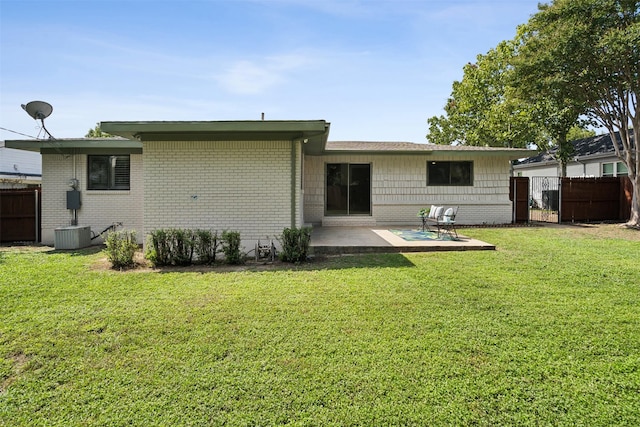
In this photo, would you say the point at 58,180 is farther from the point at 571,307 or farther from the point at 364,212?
the point at 571,307

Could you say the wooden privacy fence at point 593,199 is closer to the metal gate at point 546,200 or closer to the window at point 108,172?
the metal gate at point 546,200

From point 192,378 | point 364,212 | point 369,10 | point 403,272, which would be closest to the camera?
point 192,378

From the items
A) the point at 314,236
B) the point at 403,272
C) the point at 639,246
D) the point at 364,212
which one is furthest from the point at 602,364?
the point at 364,212

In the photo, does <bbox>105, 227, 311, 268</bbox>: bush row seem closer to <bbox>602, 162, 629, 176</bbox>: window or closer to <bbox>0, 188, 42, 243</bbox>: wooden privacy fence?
<bbox>0, 188, 42, 243</bbox>: wooden privacy fence

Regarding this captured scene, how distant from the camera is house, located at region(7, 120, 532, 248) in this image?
24.5 ft

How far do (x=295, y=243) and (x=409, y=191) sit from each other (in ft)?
24.3

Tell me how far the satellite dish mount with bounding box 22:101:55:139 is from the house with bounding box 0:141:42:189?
16.5 meters

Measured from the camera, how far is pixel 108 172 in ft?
32.9

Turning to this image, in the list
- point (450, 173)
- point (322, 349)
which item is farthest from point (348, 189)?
point (322, 349)

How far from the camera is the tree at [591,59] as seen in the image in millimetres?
10898

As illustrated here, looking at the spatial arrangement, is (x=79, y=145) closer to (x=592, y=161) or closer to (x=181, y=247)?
(x=181, y=247)

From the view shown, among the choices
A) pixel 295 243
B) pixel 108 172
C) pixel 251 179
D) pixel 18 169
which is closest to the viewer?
pixel 295 243

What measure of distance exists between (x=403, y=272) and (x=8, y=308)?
18.4ft

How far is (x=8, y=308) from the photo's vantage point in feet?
14.1
